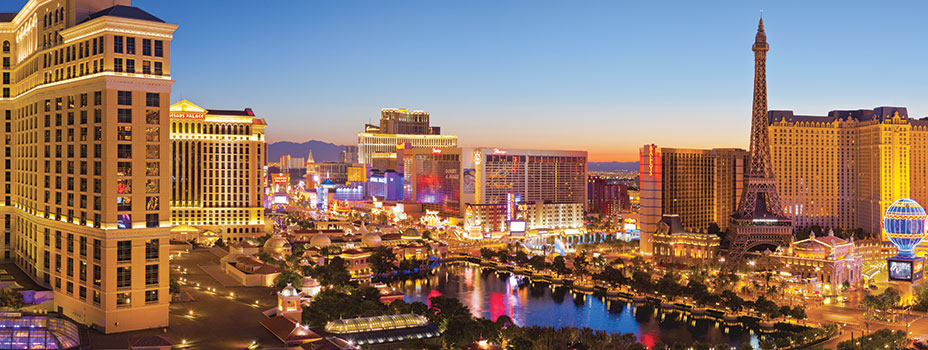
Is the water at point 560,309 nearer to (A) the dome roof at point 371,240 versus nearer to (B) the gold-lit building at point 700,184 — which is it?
(A) the dome roof at point 371,240

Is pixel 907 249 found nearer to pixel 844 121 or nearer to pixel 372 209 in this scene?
pixel 844 121

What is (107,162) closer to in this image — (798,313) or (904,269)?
(798,313)

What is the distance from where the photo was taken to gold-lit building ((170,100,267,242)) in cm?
8556

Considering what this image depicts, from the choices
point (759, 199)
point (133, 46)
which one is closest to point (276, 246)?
point (133, 46)

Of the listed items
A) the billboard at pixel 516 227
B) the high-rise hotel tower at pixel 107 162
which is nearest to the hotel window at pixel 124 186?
the high-rise hotel tower at pixel 107 162

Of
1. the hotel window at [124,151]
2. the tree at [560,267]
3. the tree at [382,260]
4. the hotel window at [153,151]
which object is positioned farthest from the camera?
the tree at [382,260]

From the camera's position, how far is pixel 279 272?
184 feet

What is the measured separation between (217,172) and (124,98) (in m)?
54.3

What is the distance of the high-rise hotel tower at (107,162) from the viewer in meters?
34.5

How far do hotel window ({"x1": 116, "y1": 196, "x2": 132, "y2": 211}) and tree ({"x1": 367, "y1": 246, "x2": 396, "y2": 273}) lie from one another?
4268cm

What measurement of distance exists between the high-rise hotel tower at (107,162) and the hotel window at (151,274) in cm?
5

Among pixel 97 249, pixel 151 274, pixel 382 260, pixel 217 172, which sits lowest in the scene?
pixel 382 260

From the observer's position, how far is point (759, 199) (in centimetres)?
8694

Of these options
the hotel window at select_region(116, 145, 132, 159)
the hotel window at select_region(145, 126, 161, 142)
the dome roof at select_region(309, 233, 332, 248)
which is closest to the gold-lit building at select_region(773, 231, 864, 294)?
the dome roof at select_region(309, 233, 332, 248)
